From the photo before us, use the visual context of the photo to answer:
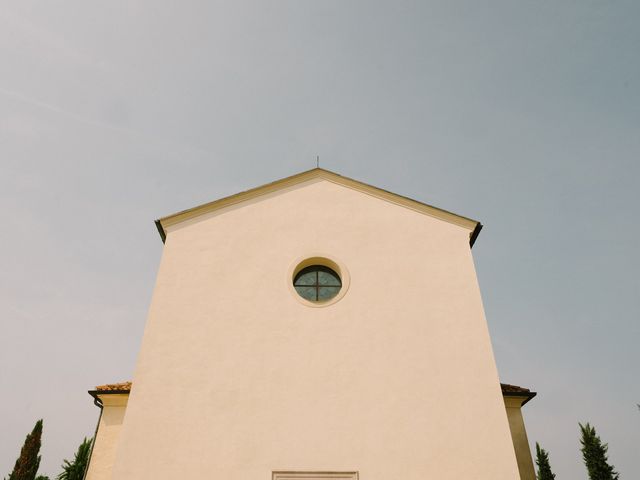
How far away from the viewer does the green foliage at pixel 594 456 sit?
54.4ft

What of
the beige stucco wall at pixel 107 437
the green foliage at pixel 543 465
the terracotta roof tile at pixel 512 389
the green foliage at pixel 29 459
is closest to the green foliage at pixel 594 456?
the green foliage at pixel 543 465

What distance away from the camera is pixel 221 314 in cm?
718

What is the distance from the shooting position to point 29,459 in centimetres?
1961

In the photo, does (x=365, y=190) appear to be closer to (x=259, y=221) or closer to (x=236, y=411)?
(x=259, y=221)

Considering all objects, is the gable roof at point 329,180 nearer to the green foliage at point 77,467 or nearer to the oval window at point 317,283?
the oval window at point 317,283

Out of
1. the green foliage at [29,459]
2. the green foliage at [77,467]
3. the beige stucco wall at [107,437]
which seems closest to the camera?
the beige stucco wall at [107,437]

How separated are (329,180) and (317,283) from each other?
245cm

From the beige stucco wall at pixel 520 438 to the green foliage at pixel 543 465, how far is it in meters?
12.9

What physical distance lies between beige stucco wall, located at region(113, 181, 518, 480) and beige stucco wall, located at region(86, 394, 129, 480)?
6.25ft

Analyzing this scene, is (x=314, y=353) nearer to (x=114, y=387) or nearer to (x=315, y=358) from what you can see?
(x=315, y=358)

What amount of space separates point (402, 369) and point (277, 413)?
82.3 inches

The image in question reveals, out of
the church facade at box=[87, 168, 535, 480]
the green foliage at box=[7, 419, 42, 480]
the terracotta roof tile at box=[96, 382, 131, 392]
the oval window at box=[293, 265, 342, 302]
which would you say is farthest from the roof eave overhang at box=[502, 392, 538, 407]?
the green foliage at box=[7, 419, 42, 480]

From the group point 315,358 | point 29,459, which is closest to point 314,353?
point 315,358

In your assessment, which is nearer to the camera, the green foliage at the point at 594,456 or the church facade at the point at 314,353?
the church facade at the point at 314,353
